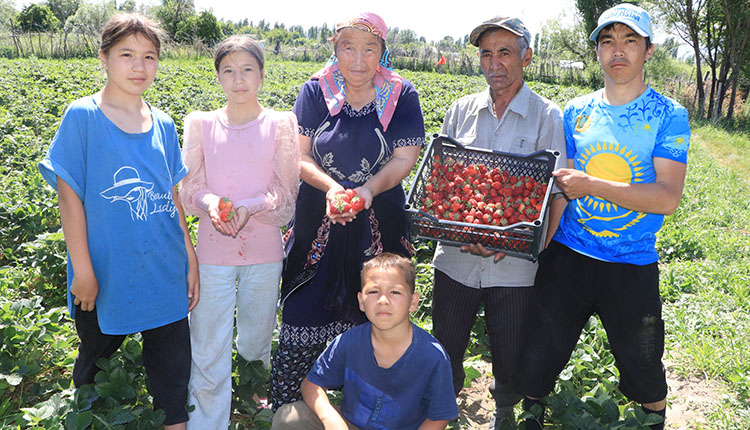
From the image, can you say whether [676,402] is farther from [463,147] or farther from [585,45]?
[585,45]

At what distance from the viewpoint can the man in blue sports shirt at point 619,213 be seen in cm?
214

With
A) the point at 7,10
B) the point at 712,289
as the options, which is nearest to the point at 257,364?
the point at 712,289

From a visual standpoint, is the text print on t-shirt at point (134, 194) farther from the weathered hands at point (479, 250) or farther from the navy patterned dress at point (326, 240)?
the weathered hands at point (479, 250)

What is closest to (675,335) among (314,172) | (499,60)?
(499,60)

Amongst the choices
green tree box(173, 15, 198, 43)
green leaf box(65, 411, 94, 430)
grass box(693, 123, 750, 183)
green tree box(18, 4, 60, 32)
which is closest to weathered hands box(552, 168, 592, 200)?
green leaf box(65, 411, 94, 430)

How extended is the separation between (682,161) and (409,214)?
1.07 meters

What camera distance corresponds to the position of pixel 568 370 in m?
2.98

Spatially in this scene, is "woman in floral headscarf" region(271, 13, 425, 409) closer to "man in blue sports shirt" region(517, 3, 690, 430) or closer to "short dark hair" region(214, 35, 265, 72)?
"short dark hair" region(214, 35, 265, 72)

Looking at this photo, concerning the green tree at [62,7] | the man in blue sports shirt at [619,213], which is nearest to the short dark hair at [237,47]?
the man in blue sports shirt at [619,213]

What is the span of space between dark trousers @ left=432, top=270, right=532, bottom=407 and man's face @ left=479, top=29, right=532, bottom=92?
919 mm

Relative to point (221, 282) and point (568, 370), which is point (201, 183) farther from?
point (568, 370)

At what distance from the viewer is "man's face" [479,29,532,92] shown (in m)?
2.42

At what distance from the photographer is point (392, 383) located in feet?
6.90

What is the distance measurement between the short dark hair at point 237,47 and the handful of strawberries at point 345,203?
27.3 inches
